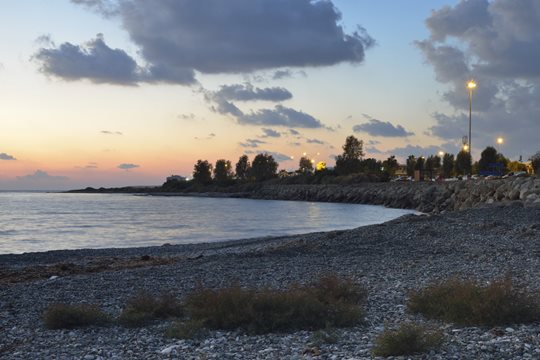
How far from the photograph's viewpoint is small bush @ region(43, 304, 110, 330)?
31.1ft

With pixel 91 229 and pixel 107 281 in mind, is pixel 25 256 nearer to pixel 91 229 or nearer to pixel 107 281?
pixel 107 281

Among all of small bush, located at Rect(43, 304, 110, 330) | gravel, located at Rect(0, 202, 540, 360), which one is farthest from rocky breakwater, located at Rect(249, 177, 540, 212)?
small bush, located at Rect(43, 304, 110, 330)

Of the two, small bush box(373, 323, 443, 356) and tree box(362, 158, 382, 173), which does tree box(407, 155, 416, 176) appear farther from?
small bush box(373, 323, 443, 356)

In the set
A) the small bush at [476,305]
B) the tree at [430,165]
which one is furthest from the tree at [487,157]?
the small bush at [476,305]

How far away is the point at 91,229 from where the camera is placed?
4603 cm

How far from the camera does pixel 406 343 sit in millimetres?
7129

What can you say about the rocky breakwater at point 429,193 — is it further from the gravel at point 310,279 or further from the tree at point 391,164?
the tree at point 391,164

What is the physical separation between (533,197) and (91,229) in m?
34.7

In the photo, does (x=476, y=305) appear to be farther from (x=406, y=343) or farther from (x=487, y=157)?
(x=487, y=157)

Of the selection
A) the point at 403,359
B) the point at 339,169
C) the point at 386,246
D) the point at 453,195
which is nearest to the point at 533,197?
the point at 386,246

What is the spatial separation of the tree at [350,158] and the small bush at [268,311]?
505 feet

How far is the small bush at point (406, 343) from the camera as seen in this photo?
7070mm

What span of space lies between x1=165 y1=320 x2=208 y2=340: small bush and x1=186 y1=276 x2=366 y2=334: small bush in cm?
15

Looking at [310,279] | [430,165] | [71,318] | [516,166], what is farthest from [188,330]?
[430,165]
